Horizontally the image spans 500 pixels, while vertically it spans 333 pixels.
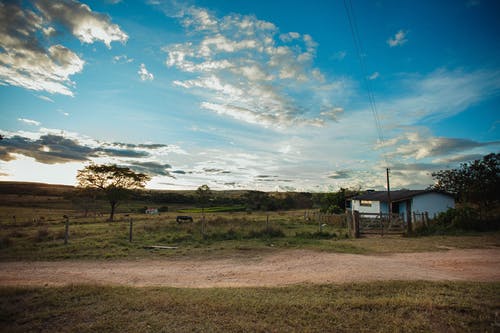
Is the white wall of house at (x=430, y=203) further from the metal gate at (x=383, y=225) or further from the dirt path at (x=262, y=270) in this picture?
the dirt path at (x=262, y=270)

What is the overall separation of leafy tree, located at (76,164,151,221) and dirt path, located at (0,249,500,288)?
122 ft

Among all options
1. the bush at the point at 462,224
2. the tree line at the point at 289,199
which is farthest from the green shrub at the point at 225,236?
the tree line at the point at 289,199

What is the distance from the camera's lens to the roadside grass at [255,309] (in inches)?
197

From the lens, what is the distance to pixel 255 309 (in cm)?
574

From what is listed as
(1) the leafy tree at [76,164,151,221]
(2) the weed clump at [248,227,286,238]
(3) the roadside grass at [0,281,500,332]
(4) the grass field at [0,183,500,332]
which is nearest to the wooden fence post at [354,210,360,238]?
(2) the weed clump at [248,227,286,238]

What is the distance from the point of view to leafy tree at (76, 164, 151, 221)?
46.1 m

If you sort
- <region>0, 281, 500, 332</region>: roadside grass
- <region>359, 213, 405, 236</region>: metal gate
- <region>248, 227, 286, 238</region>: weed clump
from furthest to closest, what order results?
→ <region>359, 213, 405, 236</region>: metal gate < <region>248, 227, 286, 238</region>: weed clump < <region>0, 281, 500, 332</region>: roadside grass

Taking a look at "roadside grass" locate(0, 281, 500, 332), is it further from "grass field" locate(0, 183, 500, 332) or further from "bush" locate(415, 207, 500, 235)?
"bush" locate(415, 207, 500, 235)

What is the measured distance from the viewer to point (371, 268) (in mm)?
10023

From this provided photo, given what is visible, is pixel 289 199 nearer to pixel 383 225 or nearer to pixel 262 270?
pixel 383 225

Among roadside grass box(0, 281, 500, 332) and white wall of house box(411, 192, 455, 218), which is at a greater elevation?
white wall of house box(411, 192, 455, 218)

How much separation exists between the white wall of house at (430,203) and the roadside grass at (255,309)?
29842mm

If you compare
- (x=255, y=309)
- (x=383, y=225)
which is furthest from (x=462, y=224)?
(x=255, y=309)

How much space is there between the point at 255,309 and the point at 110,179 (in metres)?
50.2
